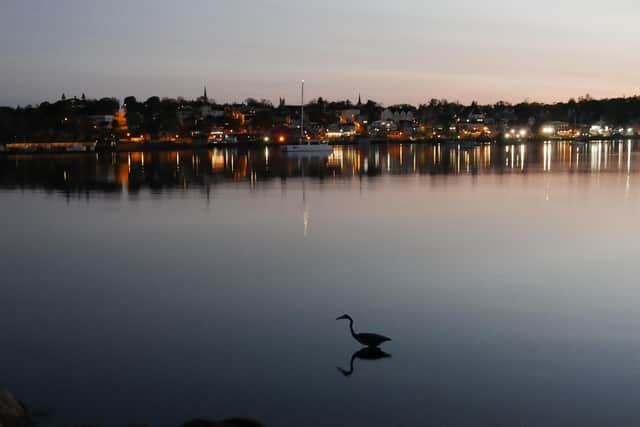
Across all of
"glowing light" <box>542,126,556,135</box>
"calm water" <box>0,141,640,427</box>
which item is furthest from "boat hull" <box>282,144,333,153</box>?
"glowing light" <box>542,126,556,135</box>

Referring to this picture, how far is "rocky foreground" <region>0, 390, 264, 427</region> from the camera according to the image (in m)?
5.09

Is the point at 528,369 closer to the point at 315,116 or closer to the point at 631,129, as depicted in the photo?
the point at 315,116

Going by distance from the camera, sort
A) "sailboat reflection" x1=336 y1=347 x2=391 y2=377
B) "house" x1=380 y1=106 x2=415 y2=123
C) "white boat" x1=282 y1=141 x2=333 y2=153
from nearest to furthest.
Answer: "sailboat reflection" x1=336 y1=347 x2=391 y2=377 < "white boat" x1=282 y1=141 x2=333 y2=153 < "house" x1=380 y1=106 x2=415 y2=123

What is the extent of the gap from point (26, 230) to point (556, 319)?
40.4 feet

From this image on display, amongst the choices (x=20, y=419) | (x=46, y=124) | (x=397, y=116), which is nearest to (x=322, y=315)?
(x=20, y=419)

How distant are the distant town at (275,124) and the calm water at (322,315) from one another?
48.3 metres

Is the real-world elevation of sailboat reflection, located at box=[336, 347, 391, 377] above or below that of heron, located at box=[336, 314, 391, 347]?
below

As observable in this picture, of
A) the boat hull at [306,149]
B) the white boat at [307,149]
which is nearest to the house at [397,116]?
the white boat at [307,149]

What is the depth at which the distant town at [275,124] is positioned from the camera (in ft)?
266

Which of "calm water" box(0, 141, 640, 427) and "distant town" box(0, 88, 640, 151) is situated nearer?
"calm water" box(0, 141, 640, 427)

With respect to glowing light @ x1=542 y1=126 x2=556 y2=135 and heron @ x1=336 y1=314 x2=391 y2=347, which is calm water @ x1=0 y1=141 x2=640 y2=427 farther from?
glowing light @ x1=542 y1=126 x2=556 y2=135

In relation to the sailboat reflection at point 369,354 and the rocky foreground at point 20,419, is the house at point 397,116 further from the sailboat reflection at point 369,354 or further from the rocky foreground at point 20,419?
the rocky foreground at point 20,419

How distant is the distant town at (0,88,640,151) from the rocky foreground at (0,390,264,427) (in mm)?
57488

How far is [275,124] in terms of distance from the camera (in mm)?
103875
